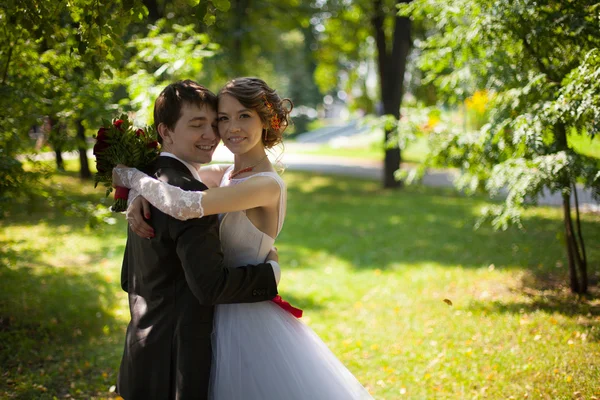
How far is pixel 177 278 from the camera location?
2877mm

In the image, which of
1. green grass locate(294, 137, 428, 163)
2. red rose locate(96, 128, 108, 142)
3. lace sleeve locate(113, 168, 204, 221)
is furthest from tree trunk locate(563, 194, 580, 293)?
green grass locate(294, 137, 428, 163)

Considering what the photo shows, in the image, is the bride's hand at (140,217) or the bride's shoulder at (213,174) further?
the bride's shoulder at (213,174)

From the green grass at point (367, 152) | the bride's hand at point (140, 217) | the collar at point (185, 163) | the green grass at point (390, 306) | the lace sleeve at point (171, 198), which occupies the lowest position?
the green grass at point (390, 306)

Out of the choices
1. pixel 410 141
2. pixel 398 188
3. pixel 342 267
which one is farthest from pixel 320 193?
pixel 410 141

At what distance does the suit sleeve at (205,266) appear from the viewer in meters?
2.68

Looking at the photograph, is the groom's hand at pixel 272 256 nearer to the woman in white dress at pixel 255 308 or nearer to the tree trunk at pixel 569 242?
the woman in white dress at pixel 255 308

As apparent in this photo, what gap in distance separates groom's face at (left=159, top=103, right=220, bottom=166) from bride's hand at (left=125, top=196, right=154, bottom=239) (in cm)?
35

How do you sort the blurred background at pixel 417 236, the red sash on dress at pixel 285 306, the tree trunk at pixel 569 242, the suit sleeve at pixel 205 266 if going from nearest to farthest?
1. the suit sleeve at pixel 205 266
2. the red sash on dress at pixel 285 306
3. the blurred background at pixel 417 236
4. the tree trunk at pixel 569 242

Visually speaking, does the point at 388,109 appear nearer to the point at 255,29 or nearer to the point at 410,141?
the point at 255,29

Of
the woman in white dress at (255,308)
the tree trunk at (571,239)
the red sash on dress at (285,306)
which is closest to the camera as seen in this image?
the woman in white dress at (255,308)

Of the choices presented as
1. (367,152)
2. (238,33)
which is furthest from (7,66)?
(367,152)

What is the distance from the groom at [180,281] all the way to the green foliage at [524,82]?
9.46ft

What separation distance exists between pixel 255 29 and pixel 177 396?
1563 centimetres

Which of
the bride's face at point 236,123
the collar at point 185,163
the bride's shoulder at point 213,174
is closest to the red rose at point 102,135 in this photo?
the collar at point 185,163
